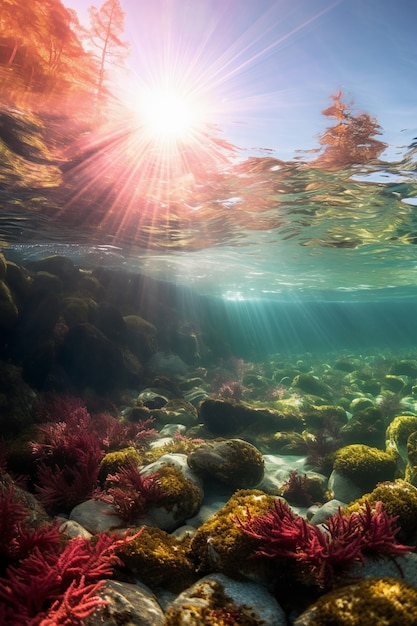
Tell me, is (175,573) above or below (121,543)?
below

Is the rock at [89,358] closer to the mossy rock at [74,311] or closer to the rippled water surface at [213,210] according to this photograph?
the mossy rock at [74,311]

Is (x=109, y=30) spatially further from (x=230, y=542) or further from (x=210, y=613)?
(x=210, y=613)

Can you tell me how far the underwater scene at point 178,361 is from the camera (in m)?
3.72

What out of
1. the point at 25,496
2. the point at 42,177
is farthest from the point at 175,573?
the point at 42,177

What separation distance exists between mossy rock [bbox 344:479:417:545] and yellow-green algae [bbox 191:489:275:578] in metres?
1.58

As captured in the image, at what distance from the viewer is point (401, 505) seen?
485 cm

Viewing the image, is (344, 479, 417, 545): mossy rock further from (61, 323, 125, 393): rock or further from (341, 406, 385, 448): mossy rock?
(61, 323, 125, 393): rock

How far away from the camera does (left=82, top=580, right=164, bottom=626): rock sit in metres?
3.11

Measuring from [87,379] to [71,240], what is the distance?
10.3 m

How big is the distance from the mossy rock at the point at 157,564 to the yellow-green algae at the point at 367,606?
66.3 inches

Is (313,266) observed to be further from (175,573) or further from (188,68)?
(175,573)

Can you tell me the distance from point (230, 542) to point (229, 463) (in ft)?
11.5

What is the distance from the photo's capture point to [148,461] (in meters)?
9.55

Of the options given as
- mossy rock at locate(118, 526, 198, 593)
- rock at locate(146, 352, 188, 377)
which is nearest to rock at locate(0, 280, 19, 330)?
rock at locate(146, 352, 188, 377)
